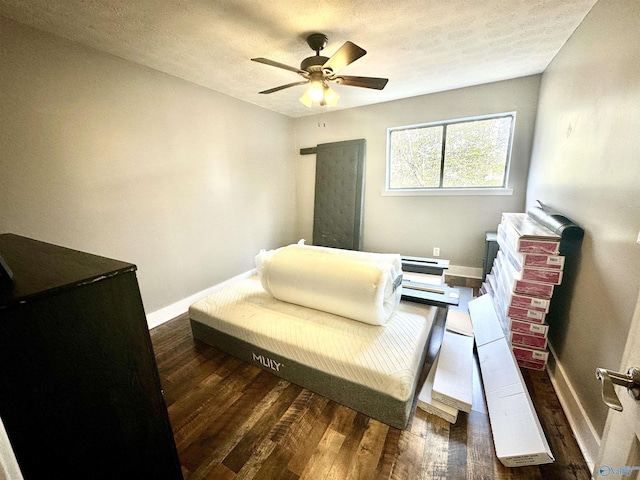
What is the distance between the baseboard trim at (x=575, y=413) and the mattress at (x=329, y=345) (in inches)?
30.4

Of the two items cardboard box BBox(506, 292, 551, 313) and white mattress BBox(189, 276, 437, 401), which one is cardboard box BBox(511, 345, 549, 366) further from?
white mattress BBox(189, 276, 437, 401)

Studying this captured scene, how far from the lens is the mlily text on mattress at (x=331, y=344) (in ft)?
4.42

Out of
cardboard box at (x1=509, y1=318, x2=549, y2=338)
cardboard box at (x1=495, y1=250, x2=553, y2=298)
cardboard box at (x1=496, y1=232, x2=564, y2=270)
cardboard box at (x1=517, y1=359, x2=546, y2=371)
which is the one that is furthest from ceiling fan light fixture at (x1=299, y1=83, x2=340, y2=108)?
cardboard box at (x1=517, y1=359, x2=546, y2=371)

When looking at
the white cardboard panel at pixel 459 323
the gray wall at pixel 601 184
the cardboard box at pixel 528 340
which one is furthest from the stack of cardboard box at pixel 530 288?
the white cardboard panel at pixel 459 323

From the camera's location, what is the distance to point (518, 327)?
1.77 m

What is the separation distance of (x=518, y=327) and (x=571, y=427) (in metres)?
0.58

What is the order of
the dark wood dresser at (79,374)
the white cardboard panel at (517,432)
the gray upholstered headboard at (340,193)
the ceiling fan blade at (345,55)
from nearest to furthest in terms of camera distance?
the dark wood dresser at (79,374) → the white cardboard panel at (517,432) → the ceiling fan blade at (345,55) → the gray upholstered headboard at (340,193)

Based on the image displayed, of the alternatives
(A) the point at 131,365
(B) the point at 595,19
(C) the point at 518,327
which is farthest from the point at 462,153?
(A) the point at 131,365

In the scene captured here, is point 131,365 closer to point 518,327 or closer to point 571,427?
point 571,427

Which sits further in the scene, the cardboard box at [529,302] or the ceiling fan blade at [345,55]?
the cardboard box at [529,302]

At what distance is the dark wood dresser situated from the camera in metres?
0.49

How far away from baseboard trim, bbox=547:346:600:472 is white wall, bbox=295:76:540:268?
1766 mm

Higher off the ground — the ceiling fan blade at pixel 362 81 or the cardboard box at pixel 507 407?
the ceiling fan blade at pixel 362 81

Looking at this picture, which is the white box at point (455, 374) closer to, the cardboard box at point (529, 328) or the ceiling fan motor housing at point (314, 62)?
the cardboard box at point (529, 328)
